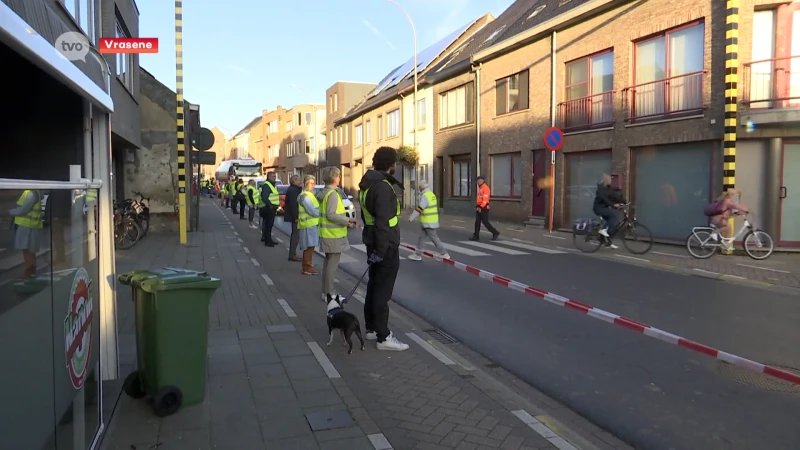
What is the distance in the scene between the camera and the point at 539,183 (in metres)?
20.2

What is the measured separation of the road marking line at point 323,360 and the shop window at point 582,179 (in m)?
13.6

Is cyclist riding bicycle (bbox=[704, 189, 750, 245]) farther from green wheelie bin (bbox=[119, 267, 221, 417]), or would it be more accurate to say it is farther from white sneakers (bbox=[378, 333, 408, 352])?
green wheelie bin (bbox=[119, 267, 221, 417])

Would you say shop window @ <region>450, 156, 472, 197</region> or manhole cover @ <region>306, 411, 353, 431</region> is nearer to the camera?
manhole cover @ <region>306, 411, 353, 431</region>

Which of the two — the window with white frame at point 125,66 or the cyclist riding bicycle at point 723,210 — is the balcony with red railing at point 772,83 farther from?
the window with white frame at point 125,66

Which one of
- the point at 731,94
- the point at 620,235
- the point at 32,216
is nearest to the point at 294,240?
Answer: the point at 620,235

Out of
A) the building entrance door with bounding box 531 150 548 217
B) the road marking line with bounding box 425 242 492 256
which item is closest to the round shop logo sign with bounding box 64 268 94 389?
the road marking line with bounding box 425 242 492 256

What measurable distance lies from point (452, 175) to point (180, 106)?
584 inches

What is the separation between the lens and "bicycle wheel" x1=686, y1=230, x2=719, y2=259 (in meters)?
12.0

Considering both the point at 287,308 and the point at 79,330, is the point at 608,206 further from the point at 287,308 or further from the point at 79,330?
the point at 79,330

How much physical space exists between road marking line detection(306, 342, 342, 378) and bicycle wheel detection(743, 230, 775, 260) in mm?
10043

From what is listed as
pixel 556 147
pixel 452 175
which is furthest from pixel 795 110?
pixel 452 175

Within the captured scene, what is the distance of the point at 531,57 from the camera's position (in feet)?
68.3

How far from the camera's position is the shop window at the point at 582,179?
1772 centimetres

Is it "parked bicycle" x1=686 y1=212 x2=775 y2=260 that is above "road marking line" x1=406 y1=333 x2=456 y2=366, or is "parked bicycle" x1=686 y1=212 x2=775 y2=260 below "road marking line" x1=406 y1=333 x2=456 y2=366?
above
